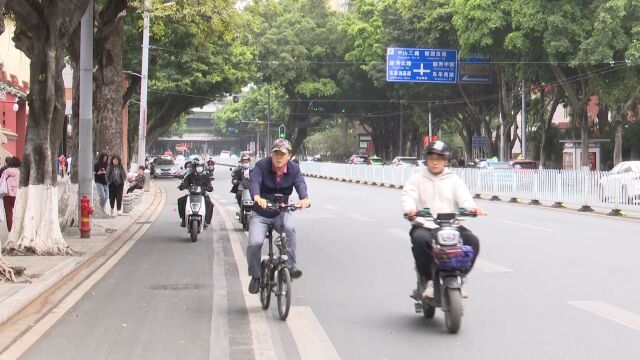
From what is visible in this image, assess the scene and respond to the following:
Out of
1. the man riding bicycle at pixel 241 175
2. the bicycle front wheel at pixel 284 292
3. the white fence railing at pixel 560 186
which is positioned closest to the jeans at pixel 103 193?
the man riding bicycle at pixel 241 175

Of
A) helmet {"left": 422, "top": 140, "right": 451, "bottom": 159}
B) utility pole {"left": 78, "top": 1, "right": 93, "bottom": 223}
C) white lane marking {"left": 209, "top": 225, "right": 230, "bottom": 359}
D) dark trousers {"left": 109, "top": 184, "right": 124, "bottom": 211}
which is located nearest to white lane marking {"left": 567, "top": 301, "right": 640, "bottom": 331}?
helmet {"left": 422, "top": 140, "right": 451, "bottom": 159}

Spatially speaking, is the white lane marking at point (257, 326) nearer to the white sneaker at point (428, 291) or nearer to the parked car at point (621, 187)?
the white sneaker at point (428, 291)

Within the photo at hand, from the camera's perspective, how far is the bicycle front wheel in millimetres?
7125

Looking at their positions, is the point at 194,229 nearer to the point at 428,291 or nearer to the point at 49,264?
the point at 49,264

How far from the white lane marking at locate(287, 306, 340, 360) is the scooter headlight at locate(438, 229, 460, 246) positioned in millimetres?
1340

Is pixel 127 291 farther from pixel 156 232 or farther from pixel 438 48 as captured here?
pixel 438 48

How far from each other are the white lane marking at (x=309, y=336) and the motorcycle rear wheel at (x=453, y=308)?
3.65 ft

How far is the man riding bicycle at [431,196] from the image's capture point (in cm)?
677

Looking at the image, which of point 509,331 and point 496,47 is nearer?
point 509,331

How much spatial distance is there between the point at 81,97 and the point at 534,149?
4395 cm

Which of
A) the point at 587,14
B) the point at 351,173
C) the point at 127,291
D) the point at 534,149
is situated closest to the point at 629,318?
the point at 127,291

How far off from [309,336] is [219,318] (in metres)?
1.24

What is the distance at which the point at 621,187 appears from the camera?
808 inches

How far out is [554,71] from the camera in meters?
35.1
